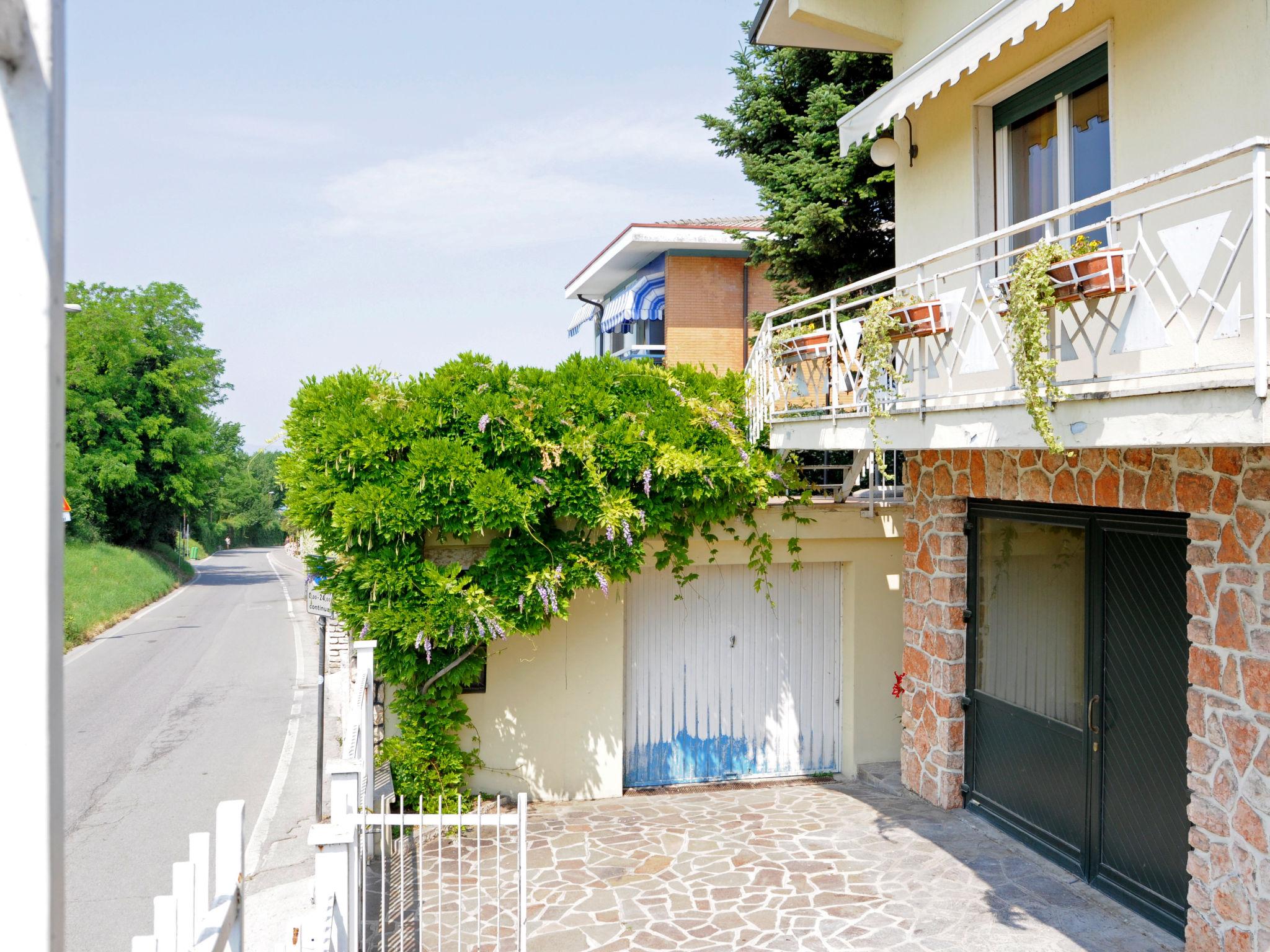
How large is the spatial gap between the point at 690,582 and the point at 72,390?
3786cm

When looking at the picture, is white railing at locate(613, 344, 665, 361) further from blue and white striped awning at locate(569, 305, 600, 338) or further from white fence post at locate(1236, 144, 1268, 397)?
white fence post at locate(1236, 144, 1268, 397)

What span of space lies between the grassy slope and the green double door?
2258cm

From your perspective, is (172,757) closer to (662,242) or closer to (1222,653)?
(662,242)

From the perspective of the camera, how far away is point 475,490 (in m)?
8.34

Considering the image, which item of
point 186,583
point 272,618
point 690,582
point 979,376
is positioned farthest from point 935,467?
point 186,583

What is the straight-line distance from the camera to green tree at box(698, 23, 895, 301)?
13664 mm

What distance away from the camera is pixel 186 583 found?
4400 cm

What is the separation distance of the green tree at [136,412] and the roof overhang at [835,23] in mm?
36370

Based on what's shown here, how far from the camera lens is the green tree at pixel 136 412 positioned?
128 feet

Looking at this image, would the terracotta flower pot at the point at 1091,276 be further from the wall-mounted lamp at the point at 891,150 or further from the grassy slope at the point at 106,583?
the grassy slope at the point at 106,583

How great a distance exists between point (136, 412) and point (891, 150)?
4101cm

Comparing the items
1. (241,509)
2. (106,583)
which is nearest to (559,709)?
(106,583)

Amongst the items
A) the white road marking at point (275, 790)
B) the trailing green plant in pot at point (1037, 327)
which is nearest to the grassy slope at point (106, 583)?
the white road marking at point (275, 790)

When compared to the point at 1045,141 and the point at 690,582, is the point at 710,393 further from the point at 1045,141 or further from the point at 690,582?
the point at 1045,141
